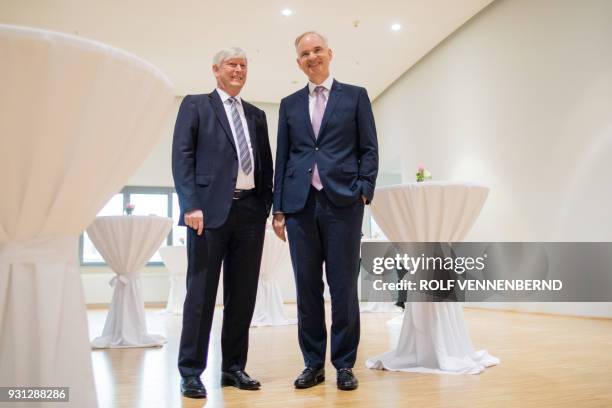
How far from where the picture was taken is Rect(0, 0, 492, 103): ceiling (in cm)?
707

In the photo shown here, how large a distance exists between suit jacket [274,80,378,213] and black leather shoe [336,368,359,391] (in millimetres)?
684

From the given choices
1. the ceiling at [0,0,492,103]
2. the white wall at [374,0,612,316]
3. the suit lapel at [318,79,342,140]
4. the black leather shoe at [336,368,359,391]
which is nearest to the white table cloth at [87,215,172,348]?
the black leather shoe at [336,368,359,391]

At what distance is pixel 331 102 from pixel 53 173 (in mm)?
1363

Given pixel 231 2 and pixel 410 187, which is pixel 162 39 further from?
pixel 410 187

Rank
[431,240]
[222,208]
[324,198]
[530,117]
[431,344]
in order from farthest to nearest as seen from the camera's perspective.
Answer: [530,117]
[431,240]
[431,344]
[324,198]
[222,208]

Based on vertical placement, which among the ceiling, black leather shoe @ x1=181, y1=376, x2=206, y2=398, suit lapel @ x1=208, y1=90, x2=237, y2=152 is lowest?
black leather shoe @ x1=181, y1=376, x2=206, y2=398

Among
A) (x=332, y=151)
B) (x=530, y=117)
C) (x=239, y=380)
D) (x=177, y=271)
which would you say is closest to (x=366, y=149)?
(x=332, y=151)

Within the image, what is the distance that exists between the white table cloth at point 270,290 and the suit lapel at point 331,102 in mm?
2979

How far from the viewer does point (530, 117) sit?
6.26m

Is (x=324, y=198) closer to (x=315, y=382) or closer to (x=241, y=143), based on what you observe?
(x=241, y=143)

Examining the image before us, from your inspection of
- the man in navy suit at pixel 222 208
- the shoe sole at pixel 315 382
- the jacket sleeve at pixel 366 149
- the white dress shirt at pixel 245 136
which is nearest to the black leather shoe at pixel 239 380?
the man in navy suit at pixel 222 208

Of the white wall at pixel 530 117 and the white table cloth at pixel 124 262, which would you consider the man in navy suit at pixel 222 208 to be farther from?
the white wall at pixel 530 117

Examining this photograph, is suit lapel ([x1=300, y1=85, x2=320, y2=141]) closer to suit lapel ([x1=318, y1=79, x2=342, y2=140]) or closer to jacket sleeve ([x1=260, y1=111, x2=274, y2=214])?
suit lapel ([x1=318, y1=79, x2=342, y2=140])

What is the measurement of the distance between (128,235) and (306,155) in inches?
83.0
